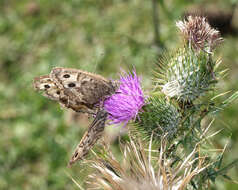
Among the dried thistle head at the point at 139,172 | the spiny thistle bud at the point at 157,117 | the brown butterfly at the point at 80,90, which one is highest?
the brown butterfly at the point at 80,90

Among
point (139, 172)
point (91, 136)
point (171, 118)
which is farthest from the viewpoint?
point (171, 118)

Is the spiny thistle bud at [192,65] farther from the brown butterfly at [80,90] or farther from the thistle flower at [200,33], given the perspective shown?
the brown butterfly at [80,90]

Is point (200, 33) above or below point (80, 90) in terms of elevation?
above

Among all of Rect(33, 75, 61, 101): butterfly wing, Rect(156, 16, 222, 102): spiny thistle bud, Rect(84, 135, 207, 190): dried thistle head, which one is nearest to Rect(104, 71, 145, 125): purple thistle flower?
Rect(156, 16, 222, 102): spiny thistle bud

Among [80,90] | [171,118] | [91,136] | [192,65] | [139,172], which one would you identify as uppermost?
[80,90]

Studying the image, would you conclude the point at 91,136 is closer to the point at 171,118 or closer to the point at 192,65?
the point at 171,118

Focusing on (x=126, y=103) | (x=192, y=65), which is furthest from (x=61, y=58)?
(x=192, y=65)

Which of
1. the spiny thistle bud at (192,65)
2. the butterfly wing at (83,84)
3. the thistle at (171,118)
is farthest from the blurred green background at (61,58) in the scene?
the butterfly wing at (83,84)

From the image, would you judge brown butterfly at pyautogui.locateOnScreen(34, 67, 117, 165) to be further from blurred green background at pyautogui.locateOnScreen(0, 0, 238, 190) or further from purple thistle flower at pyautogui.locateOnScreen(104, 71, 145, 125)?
blurred green background at pyautogui.locateOnScreen(0, 0, 238, 190)
